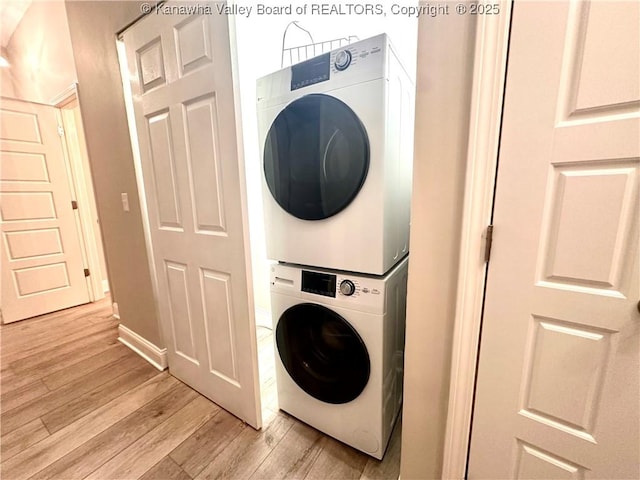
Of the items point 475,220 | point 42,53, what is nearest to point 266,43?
point 475,220

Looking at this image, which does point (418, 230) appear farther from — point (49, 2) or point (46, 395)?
point (49, 2)

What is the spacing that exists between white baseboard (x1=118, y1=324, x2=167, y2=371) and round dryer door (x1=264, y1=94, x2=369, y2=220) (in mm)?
1505

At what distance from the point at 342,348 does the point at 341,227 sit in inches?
21.4

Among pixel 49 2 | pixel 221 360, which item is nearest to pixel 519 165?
pixel 221 360

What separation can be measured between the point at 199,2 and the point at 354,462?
209 cm

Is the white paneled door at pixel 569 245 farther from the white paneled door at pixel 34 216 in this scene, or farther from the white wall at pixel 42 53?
the white paneled door at pixel 34 216

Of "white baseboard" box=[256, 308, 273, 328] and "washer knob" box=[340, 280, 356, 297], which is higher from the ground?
"washer knob" box=[340, 280, 356, 297]

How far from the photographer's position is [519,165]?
674 mm

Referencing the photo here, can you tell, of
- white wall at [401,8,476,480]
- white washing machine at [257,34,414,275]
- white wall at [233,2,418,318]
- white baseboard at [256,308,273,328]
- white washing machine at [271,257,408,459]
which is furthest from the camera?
white baseboard at [256,308,273,328]

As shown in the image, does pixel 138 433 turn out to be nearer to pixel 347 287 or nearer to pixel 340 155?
pixel 347 287

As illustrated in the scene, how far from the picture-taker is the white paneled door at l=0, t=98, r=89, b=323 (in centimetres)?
243

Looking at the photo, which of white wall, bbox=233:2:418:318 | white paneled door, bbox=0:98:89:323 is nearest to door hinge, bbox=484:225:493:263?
white wall, bbox=233:2:418:318

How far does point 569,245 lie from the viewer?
0.65 meters

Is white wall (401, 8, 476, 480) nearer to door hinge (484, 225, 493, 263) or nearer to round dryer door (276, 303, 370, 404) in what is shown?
door hinge (484, 225, 493, 263)
